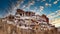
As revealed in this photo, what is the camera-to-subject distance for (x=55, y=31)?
144 inches

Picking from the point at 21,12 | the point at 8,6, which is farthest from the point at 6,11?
the point at 21,12

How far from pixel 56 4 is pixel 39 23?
62 cm

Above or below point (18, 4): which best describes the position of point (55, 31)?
below

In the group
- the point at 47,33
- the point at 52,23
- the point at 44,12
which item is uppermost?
the point at 44,12

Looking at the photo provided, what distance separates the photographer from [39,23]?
365cm

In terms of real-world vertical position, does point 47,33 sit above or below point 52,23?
below

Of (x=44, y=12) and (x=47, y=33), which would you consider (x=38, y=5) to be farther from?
(x=47, y=33)

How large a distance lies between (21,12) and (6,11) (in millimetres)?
340

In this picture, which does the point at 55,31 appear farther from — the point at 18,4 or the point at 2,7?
the point at 2,7

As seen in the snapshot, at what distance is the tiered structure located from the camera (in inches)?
137

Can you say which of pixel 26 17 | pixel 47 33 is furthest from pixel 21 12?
pixel 47 33

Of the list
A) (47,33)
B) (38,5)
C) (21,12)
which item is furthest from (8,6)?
(47,33)

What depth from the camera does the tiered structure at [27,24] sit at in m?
3.49

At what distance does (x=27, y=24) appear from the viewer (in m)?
3.60
